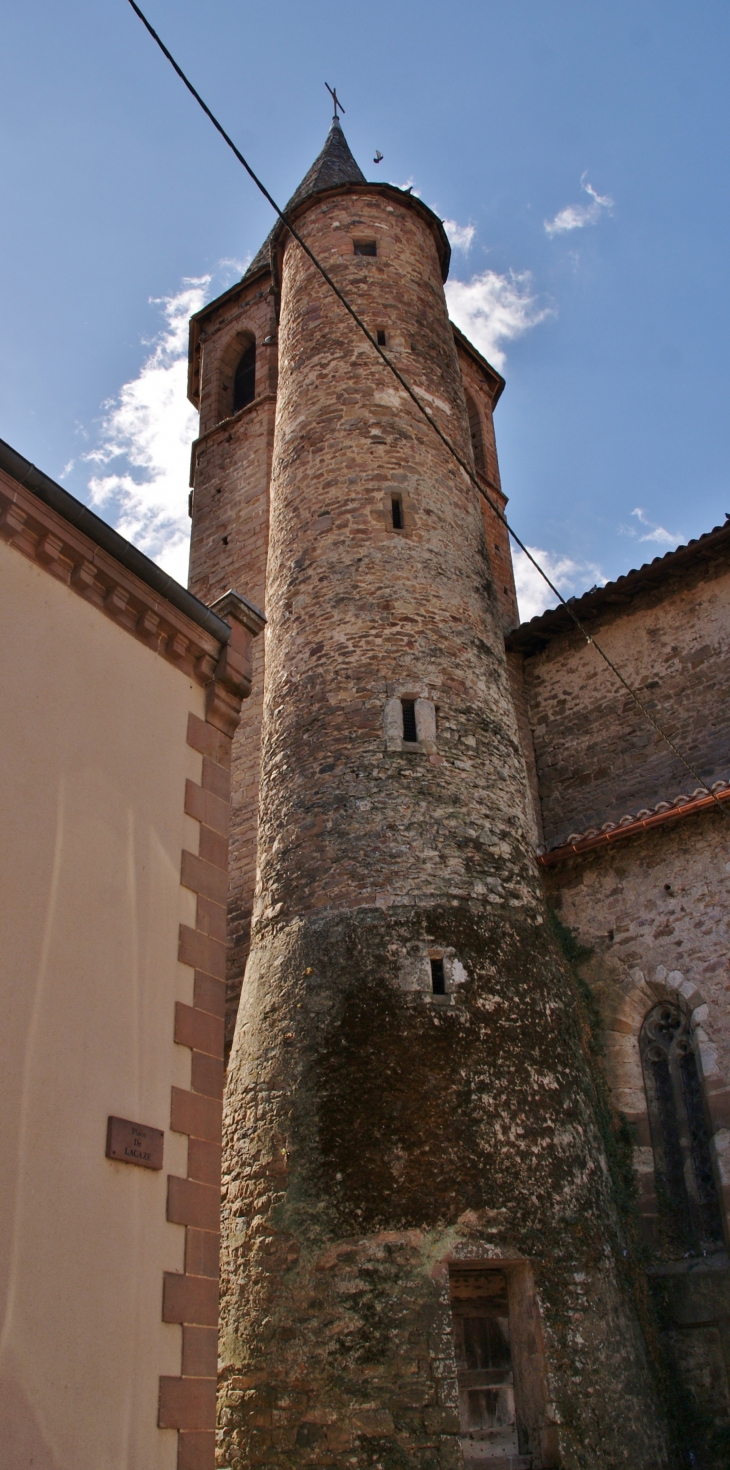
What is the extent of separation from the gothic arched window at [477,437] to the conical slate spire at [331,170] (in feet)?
12.6

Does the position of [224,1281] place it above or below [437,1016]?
below

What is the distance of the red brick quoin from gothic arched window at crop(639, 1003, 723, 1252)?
4751 millimetres

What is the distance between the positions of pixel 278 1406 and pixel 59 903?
381cm

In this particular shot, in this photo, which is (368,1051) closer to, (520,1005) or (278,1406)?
(520,1005)

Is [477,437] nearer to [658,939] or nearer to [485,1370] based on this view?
[658,939]

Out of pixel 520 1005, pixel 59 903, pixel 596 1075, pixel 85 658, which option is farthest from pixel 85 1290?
pixel 596 1075

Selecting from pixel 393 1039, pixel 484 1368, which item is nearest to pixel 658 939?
pixel 393 1039

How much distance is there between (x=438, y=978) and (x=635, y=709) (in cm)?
512

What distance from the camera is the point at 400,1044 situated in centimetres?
772

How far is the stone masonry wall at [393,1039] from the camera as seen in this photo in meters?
6.77

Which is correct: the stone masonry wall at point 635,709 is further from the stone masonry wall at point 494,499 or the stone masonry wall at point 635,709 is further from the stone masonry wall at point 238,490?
the stone masonry wall at point 238,490

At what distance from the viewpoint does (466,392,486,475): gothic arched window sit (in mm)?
17625

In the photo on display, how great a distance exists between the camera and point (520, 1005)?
8.18m

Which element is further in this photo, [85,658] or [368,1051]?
[368,1051]
